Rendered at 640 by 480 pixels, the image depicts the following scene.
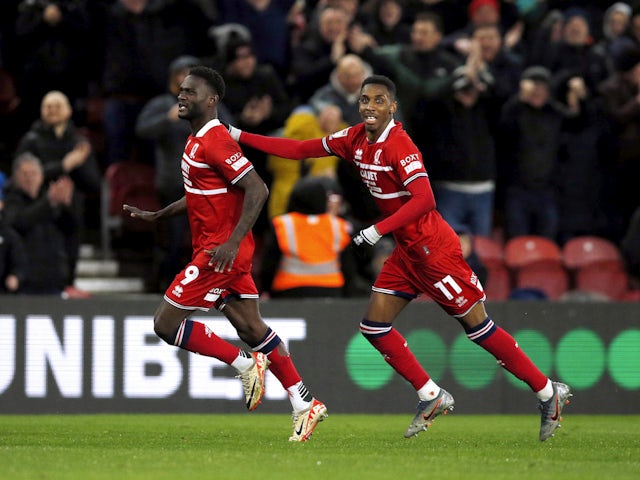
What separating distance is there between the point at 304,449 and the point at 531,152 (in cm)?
671

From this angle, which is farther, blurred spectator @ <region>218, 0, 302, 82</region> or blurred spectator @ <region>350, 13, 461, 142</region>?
blurred spectator @ <region>218, 0, 302, 82</region>

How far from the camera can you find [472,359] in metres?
12.4

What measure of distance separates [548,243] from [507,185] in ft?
2.55

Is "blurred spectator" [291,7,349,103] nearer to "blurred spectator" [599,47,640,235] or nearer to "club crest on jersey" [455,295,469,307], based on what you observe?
"blurred spectator" [599,47,640,235]

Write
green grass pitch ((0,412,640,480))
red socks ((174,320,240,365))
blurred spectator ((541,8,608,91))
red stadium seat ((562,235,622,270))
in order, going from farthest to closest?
blurred spectator ((541,8,608,91))
red stadium seat ((562,235,622,270))
red socks ((174,320,240,365))
green grass pitch ((0,412,640,480))

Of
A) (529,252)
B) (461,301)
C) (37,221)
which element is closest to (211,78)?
(461,301)

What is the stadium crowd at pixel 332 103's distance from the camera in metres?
13.2

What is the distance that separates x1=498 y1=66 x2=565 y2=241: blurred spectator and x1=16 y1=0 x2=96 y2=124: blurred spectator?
469cm

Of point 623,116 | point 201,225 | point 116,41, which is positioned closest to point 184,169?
point 201,225

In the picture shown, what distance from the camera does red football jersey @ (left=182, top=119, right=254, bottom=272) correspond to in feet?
27.3

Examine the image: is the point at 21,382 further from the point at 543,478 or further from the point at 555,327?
the point at 543,478

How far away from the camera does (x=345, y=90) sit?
13445mm

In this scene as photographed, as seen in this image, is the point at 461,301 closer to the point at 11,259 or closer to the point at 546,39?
the point at 11,259

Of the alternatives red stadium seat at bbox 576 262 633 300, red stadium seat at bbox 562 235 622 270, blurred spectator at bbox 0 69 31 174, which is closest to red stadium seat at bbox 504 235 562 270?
red stadium seat at bbox 562 235 622 270
